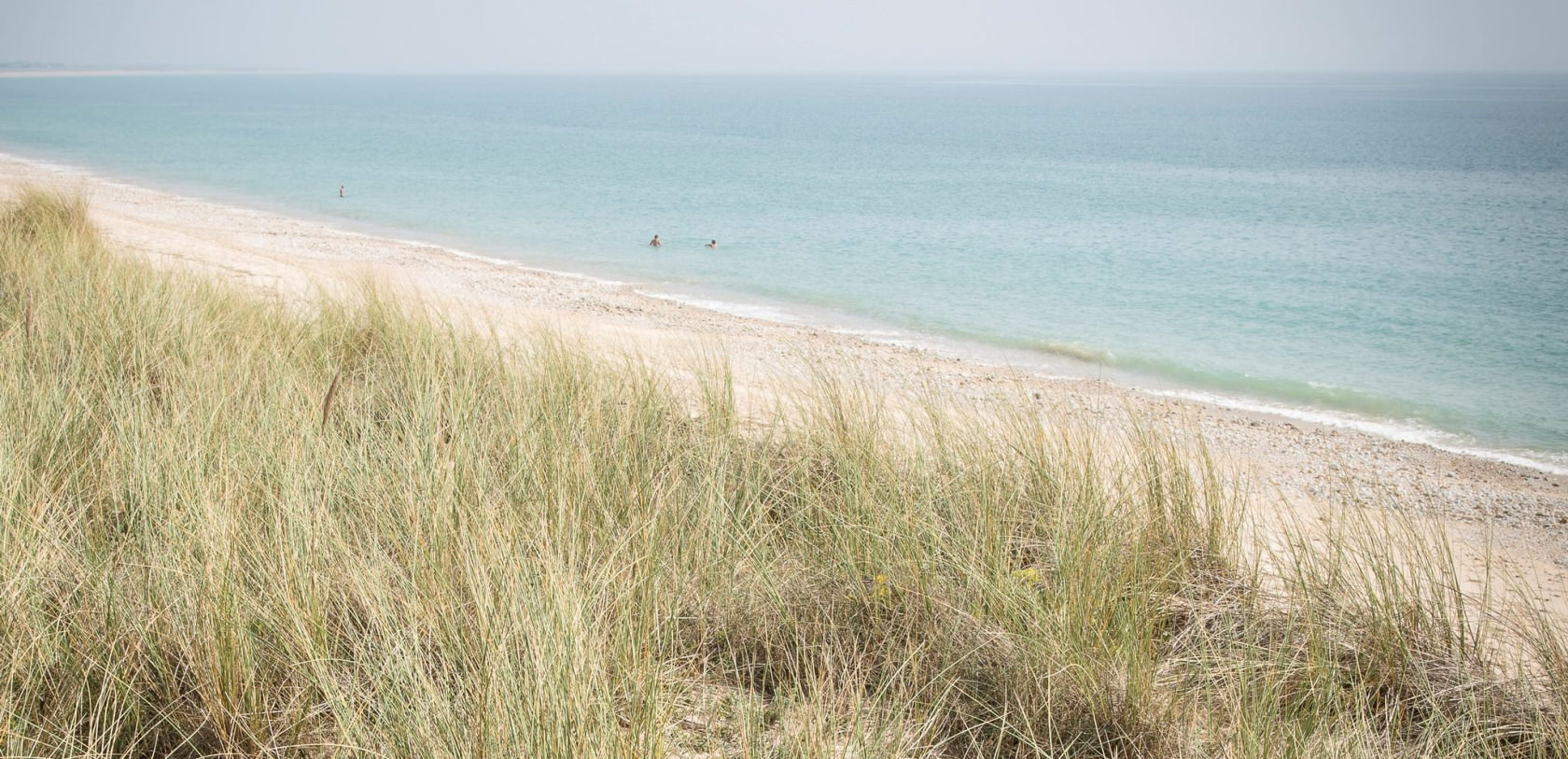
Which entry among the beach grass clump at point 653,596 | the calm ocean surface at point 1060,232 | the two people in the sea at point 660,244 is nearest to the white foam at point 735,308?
the calm ocean surface at point 1060,232

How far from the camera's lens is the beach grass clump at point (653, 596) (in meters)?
2.31

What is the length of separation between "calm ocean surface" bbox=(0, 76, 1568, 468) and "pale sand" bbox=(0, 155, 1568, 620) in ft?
4.26

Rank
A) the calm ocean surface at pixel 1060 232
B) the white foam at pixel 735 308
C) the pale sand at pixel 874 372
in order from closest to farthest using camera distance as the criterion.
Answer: the pale sand at pixel 874 372 < the calm ocean surface at pixel 1060 232 < the white foam at pixel 735 308

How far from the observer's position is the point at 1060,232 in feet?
→ 78.9

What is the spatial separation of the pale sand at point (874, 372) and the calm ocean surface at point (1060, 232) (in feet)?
4.26

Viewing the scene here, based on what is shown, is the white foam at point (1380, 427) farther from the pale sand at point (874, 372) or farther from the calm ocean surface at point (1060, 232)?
the pale sand at point (874, 372)

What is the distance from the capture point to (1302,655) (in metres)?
3.27

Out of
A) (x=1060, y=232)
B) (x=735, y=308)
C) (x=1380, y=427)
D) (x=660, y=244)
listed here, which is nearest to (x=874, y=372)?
(x=735, y=308)

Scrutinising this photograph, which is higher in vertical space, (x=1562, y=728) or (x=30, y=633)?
(x=30, y=633)

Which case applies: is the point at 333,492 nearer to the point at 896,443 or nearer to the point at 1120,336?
the point at 896,443

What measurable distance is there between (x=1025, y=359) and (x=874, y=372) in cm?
358

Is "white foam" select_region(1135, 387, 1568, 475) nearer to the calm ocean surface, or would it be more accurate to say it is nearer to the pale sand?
the calm ocean surface

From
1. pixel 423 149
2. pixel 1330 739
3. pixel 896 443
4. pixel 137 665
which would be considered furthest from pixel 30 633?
pixel 423 149

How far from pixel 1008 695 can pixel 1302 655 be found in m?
1.20
